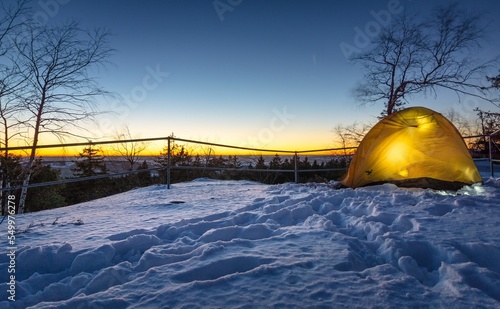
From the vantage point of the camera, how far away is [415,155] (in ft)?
18.0

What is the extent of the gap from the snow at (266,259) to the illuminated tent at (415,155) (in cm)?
162

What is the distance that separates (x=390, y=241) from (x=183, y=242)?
184cm

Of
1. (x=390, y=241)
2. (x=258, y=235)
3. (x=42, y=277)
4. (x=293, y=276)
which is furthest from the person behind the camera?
(x=258, y=235)

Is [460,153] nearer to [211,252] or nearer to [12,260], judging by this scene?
[211,252]

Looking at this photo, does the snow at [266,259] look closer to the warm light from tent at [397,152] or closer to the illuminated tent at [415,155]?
the illuminated tent at [415,155]

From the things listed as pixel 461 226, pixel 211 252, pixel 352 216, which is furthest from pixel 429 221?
pixel 211 252

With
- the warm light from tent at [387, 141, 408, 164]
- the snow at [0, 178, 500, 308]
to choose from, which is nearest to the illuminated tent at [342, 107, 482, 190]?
the warm light from tent at [387, 141, 408, 164]

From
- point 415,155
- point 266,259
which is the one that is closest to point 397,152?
point 415,155

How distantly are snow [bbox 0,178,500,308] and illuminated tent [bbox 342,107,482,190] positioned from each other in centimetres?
162

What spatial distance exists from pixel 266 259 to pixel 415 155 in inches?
188

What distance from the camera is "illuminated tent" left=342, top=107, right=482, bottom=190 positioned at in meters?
5.29

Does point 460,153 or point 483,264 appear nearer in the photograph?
point 483,264

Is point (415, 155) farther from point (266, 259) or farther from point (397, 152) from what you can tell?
point (266, 259)

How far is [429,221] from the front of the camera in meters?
3.06
